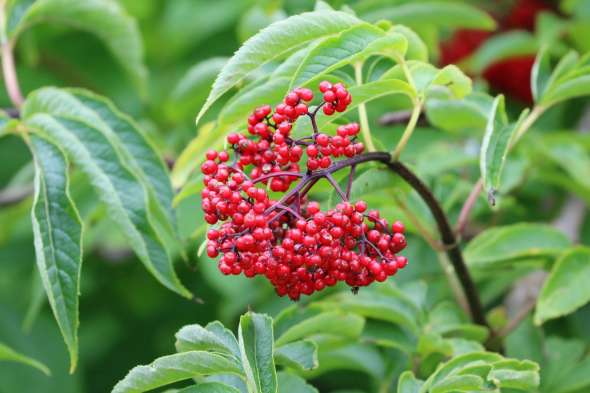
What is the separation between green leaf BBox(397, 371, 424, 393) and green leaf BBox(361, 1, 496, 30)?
1068 mm

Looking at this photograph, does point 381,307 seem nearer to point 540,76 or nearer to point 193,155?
point 193,155

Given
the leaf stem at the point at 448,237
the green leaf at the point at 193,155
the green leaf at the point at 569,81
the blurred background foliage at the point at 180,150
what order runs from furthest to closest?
the blurred background foliage at the point at 180,150
the green leaf at the point at 193,155
the green leaf at the point at 569,81
the leaf stem at the point at 448,237

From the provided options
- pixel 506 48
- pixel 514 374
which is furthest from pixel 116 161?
pixel 506 48

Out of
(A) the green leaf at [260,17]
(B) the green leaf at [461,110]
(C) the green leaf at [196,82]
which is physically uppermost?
(A) the green leaf at [260,17]

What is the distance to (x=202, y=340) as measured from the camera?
1321 millimetres

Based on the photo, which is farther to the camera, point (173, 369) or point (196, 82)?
point (196, 82)

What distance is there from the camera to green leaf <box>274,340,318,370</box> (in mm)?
1414

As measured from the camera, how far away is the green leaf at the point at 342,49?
51.4 inches

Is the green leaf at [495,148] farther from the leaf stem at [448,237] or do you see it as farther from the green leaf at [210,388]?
the green leaf at [210,388]

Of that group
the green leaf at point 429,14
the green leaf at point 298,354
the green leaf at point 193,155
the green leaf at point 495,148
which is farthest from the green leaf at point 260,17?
the green leaf at point 298,354

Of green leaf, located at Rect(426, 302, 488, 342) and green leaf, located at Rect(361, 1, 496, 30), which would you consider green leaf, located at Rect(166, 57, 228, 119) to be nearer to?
green leaf, located at Rect(361, 1, 496, 30)

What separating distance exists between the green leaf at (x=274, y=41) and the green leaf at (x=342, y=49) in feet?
0.13

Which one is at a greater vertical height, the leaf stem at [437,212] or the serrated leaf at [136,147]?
the serrated leaf at [136,147]

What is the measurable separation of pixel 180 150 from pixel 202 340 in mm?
1434
